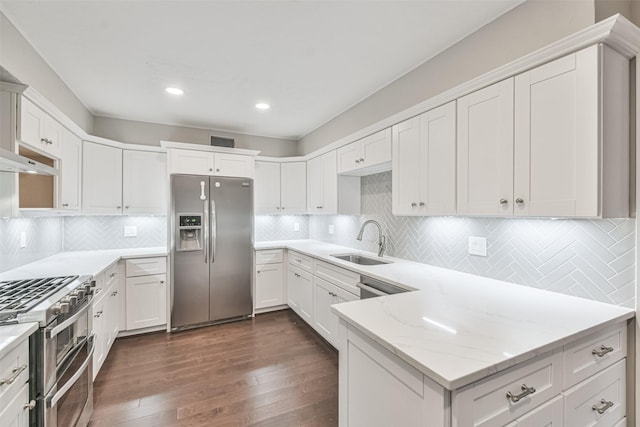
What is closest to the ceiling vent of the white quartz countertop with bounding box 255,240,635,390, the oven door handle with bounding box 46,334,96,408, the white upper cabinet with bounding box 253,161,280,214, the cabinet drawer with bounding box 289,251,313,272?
the white upper cabinet with bounding box 253,161,280,214

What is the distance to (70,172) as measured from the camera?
2615 mm

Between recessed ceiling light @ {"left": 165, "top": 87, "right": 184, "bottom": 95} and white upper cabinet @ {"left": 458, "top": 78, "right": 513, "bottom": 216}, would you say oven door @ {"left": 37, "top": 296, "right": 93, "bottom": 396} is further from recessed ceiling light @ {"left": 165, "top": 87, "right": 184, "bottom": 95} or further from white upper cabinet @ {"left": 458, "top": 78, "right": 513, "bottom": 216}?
white upper cabinet @ {"left": 458, "top": 78, "right": 513, "bottom": 216}

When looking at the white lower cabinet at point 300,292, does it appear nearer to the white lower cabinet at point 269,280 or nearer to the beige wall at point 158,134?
the white lower cabinet at point 269,280

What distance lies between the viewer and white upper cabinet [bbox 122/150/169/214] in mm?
3328

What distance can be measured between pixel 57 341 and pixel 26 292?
15.4 inches

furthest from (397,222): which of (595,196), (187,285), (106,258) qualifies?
(106,258)

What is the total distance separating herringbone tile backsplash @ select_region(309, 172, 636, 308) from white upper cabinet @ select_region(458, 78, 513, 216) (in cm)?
33

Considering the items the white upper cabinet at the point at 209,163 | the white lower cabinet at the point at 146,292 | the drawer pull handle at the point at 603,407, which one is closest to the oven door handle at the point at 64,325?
the white lower cabinet at the point at 146,292

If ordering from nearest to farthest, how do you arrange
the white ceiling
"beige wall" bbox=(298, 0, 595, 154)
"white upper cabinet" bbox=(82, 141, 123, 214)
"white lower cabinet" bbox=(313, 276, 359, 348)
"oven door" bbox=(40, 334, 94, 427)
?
"oven door" bbox=(40, 334, 94, 427)
"beige wall" bbox=(298, 0, 595, 154)
the white ceiling
"white lower cabinet" bbox=(313, 276, 359, 348)
"white upper cabinet" bbox=(82, 141, 123, 214)

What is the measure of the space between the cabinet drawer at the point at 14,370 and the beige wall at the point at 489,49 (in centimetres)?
286

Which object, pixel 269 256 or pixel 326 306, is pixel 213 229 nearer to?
pixel 269 256

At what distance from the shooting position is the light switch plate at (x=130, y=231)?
3535 mm

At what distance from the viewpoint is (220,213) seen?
3.50 meters

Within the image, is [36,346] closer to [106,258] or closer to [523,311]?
[106,258]
